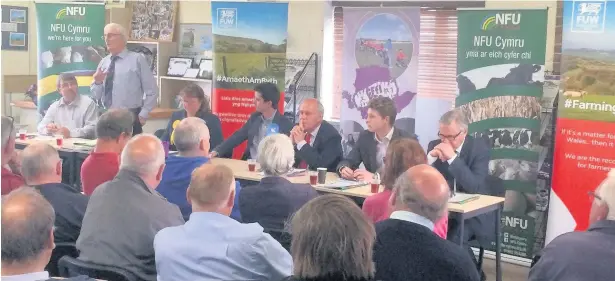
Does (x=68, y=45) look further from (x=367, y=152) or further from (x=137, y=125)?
(x=367, y=152)

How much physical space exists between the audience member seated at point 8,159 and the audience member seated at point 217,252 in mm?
1377

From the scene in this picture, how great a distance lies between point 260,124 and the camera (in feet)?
20.5

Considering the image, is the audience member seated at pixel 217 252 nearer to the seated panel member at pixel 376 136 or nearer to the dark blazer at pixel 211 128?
the seated panel member at pixel 376 136

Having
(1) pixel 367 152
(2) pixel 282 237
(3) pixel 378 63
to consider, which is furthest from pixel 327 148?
(2) pixel 282 237

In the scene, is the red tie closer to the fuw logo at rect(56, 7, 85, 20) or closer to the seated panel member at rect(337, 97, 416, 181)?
the seated panel member at rect(337, 97, 416, 181)

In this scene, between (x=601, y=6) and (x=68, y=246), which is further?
(x=601, y=6)

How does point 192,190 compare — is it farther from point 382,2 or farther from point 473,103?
point 382,2

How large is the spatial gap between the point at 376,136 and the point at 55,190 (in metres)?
2.75

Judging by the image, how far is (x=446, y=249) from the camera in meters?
2.44

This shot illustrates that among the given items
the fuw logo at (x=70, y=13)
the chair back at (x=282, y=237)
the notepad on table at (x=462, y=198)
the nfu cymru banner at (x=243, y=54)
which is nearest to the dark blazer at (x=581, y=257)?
the chair back at (x=282, y=237)

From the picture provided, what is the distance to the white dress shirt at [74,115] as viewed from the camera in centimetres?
687

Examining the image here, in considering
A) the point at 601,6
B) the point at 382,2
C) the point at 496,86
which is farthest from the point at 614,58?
the point at 382,2

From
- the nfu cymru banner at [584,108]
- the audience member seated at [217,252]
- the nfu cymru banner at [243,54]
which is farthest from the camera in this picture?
the nfu cymru banner at [243,54]

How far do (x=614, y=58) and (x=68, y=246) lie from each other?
3.94 metres
